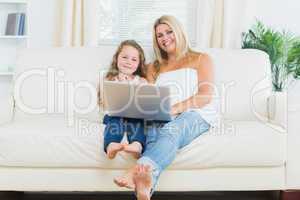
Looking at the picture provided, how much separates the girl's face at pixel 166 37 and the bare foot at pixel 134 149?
2.44 ft

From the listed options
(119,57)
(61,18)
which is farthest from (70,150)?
(61,18)

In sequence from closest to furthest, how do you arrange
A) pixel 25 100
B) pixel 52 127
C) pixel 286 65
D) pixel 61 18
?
pixel 52 127 < pixel 25 100 < pixel 286 65 < pixel 61 18

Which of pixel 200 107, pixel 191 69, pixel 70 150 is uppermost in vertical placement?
pixel 191 69

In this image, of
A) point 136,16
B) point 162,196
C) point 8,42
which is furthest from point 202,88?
point 8,42

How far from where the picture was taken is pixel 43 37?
13.7 ft

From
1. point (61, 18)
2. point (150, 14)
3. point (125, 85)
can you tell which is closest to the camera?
point (125, 85)

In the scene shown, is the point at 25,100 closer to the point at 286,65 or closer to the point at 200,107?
the point at 200,107

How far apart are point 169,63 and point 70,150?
2.73 feet

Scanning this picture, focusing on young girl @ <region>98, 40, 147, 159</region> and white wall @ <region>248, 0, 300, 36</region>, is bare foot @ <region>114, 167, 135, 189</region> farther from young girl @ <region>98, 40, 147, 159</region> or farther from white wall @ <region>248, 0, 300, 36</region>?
white wall @ <region>248, 0, 300, 36</region>

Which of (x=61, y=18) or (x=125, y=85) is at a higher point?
(x=61, y=18)

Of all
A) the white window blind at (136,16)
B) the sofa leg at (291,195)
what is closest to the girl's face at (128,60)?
the sofa leg at (291,195)

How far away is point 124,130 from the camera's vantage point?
2.29 meters

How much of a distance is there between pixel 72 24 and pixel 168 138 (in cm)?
207

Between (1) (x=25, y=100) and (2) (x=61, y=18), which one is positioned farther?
(2) (x=61, y=18)
